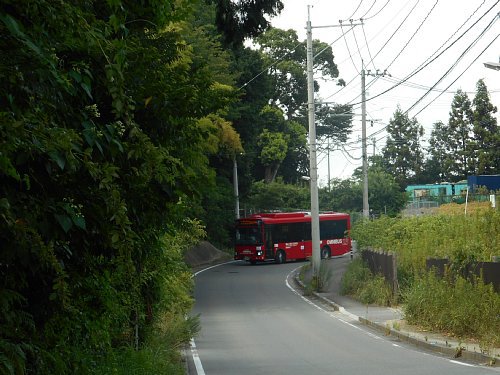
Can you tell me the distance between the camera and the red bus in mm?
53969

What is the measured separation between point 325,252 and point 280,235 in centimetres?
498

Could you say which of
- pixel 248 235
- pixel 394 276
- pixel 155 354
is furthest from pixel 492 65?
pixel 248 235

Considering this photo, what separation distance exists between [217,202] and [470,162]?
26.5m

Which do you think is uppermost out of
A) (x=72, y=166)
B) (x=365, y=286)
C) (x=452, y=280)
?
(x=72, y=166)

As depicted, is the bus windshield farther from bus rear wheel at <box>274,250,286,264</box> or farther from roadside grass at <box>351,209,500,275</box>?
roadside grass at <box>351,209,500,275</box>

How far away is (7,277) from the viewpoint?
473cm

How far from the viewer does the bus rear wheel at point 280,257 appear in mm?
56391

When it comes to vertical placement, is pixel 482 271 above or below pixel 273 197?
below

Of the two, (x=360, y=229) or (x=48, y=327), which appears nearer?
(x=48, y=327)

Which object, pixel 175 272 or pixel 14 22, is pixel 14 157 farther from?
pixel 175 272

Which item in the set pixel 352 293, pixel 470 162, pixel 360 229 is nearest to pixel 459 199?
pixel 470 162

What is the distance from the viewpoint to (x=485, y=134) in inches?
2768

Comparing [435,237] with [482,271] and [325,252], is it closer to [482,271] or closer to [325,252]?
[482,271]

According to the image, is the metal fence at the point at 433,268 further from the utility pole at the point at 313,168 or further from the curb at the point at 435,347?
the utility pole at the point at 313,168
